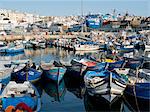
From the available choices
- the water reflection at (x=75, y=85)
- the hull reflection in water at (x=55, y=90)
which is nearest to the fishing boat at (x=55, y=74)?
the hull reflection in water at (x=55, y=90)

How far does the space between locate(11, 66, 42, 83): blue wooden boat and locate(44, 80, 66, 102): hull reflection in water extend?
3.21ft

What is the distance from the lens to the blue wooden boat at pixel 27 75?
82.7 ft

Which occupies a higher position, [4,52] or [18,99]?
[18,99]

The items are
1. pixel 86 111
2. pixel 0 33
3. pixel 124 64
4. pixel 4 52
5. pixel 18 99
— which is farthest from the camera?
pixel 0 33

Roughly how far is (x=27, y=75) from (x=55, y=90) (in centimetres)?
252

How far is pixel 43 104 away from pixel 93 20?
2455 inches

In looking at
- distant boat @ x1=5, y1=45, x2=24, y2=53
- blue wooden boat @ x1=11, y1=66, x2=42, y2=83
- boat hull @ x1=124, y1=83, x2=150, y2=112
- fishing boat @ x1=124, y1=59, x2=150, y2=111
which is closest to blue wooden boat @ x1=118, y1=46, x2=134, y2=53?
distant boat @ x1=5, y1=45, x2=24, y2=53

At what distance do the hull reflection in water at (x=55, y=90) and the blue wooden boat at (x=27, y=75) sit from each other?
98 cm

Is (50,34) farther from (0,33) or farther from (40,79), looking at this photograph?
(40,79)

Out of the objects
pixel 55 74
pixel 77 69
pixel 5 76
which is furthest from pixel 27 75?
pixel 77 69

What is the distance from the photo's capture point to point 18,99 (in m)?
17.0

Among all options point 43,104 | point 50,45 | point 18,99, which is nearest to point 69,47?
point 50,45

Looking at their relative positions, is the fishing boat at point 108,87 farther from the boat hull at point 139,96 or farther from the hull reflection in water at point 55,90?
the hull reflection in water at point 55,90

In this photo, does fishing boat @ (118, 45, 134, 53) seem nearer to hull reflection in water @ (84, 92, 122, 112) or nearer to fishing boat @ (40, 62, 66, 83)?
fishing boat @ (40, 62, 66, 83)
